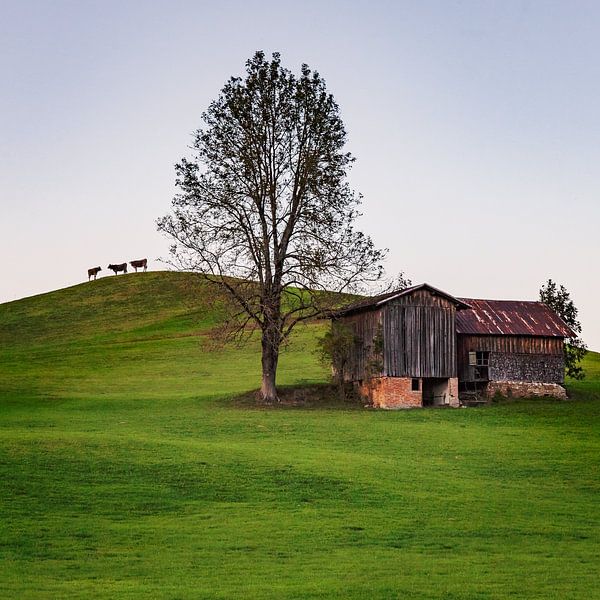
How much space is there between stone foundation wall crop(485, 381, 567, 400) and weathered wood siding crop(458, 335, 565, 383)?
0.91 ft

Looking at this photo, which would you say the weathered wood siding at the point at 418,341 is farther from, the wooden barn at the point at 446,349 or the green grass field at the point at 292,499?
the green grass field at the point at 292,499

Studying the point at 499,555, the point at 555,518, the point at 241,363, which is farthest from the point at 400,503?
the point at 241,363

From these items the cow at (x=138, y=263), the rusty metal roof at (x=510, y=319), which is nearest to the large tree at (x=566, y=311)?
the rusty metal roof at (x=510, y=319)

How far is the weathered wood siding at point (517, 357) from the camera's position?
62375 mm

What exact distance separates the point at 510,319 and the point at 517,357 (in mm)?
2915

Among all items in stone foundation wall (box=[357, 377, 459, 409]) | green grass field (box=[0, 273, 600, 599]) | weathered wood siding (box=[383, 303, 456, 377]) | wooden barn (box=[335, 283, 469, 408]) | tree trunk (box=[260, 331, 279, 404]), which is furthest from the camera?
weathered wood siding (box=[383, 303, 456, 377])

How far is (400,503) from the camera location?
27.8 meters

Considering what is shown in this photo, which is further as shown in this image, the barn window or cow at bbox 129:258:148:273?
cow at bbox 129:258:148:273

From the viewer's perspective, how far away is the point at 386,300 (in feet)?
191

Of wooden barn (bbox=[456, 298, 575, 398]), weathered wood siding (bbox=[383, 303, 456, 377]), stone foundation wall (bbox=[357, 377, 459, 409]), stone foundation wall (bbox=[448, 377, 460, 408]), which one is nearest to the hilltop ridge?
stone foundation wall (bbox=[357, 377, 459, 409])

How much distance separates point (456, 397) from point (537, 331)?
8.40 m

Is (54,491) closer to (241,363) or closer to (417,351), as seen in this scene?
(417,351)

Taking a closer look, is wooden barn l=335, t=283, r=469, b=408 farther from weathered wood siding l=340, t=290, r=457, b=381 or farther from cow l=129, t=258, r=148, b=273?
cow l=129, t=258, r=148, b=273

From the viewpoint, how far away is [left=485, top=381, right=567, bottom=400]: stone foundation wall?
62.5 m
